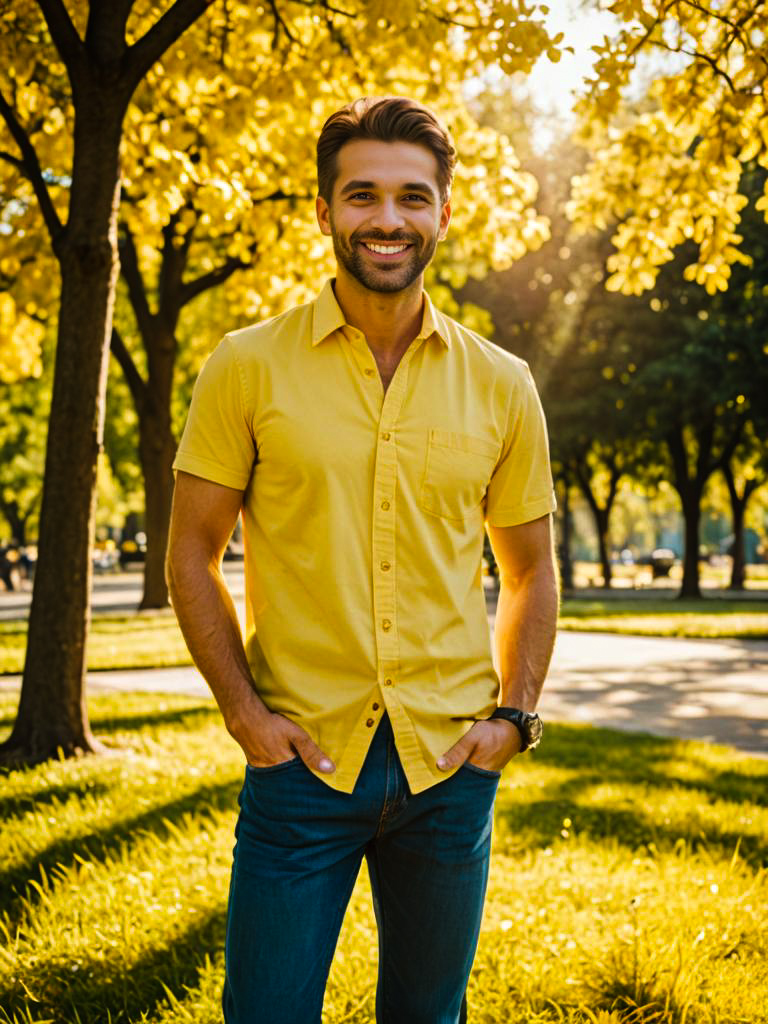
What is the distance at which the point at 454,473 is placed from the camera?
238 cm

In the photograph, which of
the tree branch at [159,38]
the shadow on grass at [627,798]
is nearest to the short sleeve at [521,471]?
A: the shadow on grass at [627,798]

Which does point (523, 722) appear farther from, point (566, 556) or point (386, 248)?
point (566, 556)

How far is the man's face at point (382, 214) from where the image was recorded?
7.82 feet

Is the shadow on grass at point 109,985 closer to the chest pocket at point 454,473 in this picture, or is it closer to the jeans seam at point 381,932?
the jeans seam at point 381,932

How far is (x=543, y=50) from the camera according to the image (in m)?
5.88

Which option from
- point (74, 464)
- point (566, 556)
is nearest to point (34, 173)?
point (74, 464)

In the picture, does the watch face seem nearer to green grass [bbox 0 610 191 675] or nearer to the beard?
the beard

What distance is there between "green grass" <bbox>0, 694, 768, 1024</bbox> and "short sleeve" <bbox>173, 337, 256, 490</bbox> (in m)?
1.99

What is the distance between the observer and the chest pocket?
7.72 feet

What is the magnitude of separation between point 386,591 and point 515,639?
0.43 m

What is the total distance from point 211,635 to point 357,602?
0.30 metres

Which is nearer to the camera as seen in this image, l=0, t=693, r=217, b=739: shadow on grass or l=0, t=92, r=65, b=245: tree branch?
l=0, t=92, r=65, b=245: tree branch

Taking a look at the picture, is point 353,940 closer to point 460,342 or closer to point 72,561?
point 460,342

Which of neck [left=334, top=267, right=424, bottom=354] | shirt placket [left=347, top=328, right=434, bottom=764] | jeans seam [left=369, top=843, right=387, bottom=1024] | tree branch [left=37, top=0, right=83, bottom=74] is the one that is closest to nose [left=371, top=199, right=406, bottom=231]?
neck [left=334, top=267, right=424, bottom=354]
